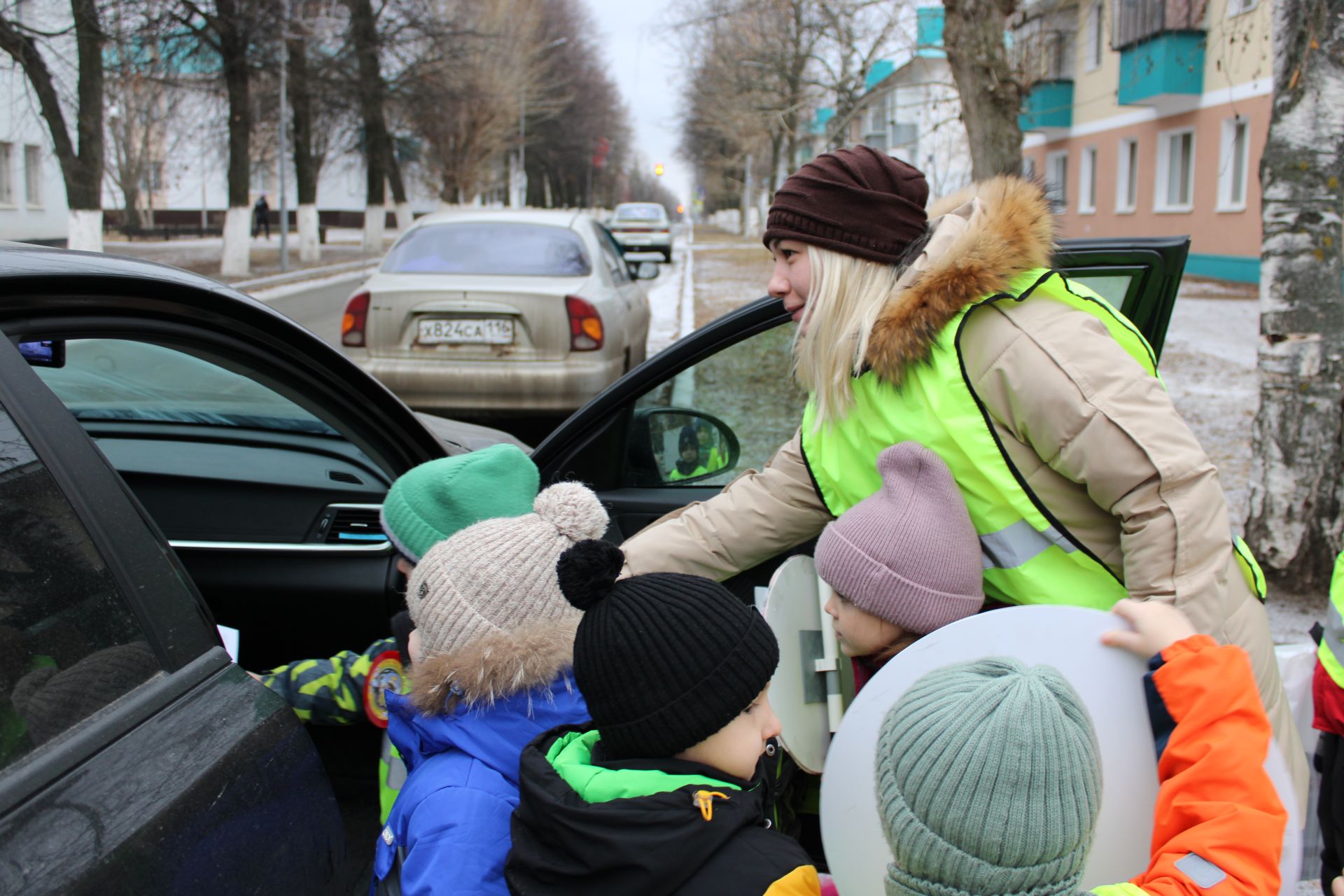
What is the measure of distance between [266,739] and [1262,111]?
2085cm

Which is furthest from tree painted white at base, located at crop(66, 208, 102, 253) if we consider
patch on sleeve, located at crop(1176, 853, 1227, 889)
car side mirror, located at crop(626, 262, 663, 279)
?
patch on sleeve, located at crop(1176, 853, 1227, 889)

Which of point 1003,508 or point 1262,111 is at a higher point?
point 1262,111

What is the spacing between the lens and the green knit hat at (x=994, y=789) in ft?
3.69

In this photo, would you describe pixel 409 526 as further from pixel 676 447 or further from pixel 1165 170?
pixel 1165 170

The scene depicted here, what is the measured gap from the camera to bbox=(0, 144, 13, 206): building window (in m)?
30.5

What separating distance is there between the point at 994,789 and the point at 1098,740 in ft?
0.97

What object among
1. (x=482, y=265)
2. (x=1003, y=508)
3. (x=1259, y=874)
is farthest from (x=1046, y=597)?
(x=482, y=265)

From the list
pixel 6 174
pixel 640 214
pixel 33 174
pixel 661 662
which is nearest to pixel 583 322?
pixel 661 662

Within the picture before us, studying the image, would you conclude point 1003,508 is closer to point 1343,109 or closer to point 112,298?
point 112,298

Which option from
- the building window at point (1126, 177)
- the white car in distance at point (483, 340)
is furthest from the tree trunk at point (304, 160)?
the white car in distance at point (483, 340)

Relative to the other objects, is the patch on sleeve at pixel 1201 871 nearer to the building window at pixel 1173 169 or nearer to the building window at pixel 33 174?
the building window at pixel 1173 169

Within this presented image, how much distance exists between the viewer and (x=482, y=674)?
5.22ft

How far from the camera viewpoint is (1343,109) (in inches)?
170

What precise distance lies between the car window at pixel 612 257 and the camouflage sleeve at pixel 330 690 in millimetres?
6314
